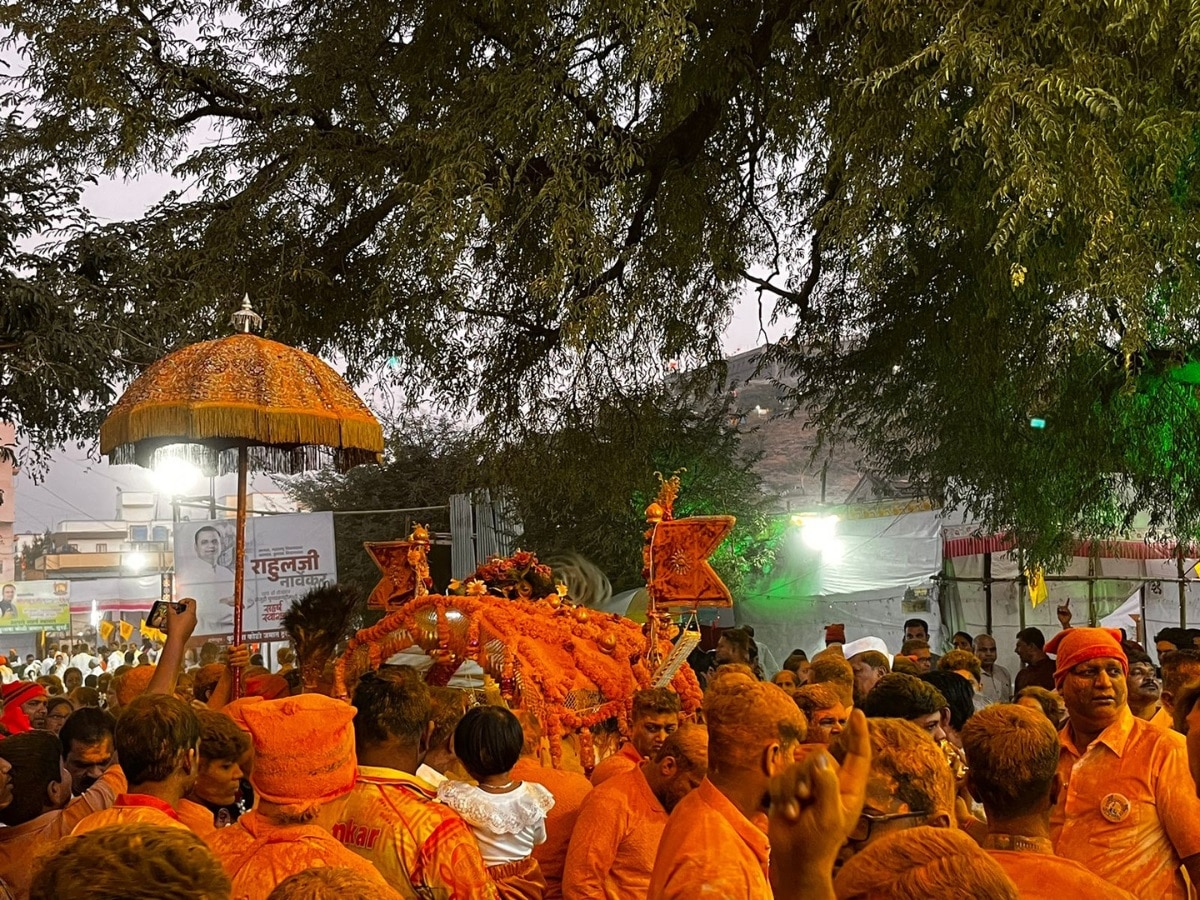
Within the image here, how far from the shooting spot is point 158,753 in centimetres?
371

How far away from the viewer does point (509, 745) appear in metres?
4.54

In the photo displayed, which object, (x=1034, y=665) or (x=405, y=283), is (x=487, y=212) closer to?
(x=405, y=283)

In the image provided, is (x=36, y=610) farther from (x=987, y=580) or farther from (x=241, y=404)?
(x=241, y=404)

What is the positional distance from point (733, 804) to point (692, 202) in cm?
795

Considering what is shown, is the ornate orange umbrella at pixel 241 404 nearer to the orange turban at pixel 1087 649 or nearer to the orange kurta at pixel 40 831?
the orange kurta at pixel 40 831

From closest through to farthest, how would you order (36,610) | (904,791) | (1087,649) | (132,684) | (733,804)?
(733,804)
(904,791)
(1087,649)
(132,684)
(36,610)

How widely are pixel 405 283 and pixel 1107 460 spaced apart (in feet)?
20.9

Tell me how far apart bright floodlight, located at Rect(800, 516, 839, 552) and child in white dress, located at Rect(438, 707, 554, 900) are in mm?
17666

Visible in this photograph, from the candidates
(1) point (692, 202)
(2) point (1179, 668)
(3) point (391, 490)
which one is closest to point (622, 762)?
(2) point (1179, 668)

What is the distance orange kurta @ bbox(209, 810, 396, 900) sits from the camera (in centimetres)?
324

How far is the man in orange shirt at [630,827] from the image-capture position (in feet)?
14.2

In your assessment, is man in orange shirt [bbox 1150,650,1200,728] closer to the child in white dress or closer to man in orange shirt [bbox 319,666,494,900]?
the child in white dress

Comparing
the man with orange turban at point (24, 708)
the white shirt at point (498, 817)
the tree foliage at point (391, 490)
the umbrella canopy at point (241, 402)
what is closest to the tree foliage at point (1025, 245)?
the umbrella canopy at point (241, 402)

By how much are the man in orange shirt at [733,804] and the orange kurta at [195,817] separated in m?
1.58
